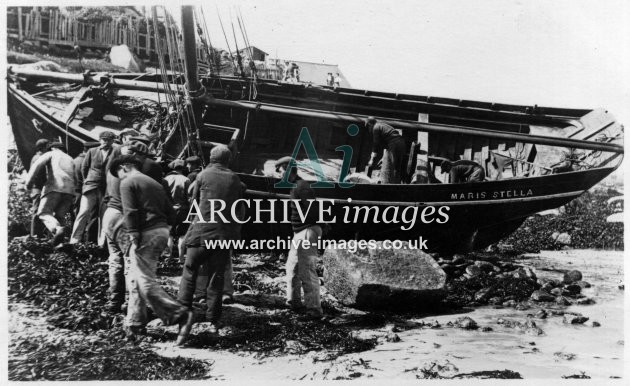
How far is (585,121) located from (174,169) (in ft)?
21.0

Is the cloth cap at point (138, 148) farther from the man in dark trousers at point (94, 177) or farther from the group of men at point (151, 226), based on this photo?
the man in dark trousers at point (94, 177)

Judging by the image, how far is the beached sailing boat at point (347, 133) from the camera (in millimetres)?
7246

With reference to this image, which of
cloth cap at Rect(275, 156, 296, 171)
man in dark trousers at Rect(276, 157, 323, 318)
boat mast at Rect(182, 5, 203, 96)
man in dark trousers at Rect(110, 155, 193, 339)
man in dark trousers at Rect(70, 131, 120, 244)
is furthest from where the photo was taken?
boat mast at Rect(182, 5, 203, 96)

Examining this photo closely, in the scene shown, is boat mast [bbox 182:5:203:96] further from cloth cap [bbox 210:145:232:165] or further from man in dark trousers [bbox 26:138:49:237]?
cloth cap [bbox 210:145:232:165]

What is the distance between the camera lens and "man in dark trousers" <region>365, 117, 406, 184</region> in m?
7.51

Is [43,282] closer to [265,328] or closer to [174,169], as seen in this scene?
[174,169]

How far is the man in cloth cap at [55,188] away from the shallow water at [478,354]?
2.54 m

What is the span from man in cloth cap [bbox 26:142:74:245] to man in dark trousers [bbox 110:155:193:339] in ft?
6.98

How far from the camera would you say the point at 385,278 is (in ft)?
19.6

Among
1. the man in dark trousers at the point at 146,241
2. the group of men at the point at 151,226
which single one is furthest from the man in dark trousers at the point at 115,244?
the man in dark trousers at the point at 146,241

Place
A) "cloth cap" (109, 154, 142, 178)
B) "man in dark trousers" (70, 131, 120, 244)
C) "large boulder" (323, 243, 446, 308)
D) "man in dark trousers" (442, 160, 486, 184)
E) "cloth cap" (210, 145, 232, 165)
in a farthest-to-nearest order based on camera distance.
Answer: "man in dark trousers" (442, 160, 486, 184) < "man in dark trousers" (70, 131, 120, 244) < "large boulder" (323, 243, 446, 308) < "cloth cap" (210, 145, 232, 165) < "cloth cap" (109, 154, 142, 178)

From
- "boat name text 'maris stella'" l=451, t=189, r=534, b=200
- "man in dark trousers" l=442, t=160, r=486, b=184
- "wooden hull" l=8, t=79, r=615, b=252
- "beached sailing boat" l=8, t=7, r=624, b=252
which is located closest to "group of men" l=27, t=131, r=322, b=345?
"wooden hull" l=8, t=79, r=615, b=252

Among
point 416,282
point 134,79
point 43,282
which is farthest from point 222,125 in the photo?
point 416,282

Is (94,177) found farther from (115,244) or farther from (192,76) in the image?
(192,76)
